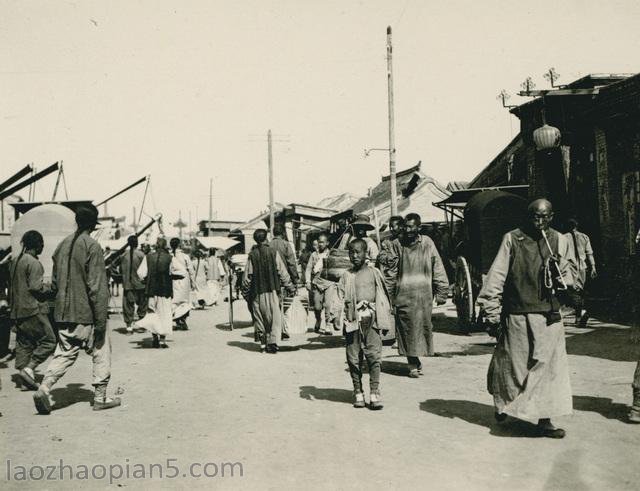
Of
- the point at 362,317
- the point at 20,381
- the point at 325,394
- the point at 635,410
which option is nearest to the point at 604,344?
the point at 635,410

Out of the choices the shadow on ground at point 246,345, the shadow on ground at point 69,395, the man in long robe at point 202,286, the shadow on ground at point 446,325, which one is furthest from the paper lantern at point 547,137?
the man in long robe at point 202,286

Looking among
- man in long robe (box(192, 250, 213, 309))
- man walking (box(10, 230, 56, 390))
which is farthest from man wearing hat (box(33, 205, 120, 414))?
man in long robe (box(192, 250, 213, 309))

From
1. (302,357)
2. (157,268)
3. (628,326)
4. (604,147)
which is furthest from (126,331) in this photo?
(604,147)

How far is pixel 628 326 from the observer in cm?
1201

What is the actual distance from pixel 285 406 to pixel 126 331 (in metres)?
8.99

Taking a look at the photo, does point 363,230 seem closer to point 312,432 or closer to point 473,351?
point 473,351

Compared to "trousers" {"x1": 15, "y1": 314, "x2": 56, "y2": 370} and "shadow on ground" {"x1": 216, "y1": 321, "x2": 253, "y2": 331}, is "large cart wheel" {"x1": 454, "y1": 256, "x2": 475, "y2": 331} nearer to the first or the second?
"shadow on ground" {"x1": 216, "y1": 321, "x2": 253, "y2": 331}

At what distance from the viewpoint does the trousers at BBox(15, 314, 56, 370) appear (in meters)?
8.44

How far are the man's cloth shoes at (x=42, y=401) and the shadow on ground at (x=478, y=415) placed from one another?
374cm

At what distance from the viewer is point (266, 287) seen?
11117 millimetres

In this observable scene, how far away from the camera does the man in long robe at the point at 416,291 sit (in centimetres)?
848

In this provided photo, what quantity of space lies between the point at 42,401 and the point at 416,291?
14.9 feet

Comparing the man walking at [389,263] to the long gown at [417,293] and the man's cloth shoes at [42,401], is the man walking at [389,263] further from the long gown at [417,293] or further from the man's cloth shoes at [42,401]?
the man's cloth shoes at [42,401]

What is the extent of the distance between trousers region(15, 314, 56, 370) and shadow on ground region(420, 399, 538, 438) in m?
4.76
